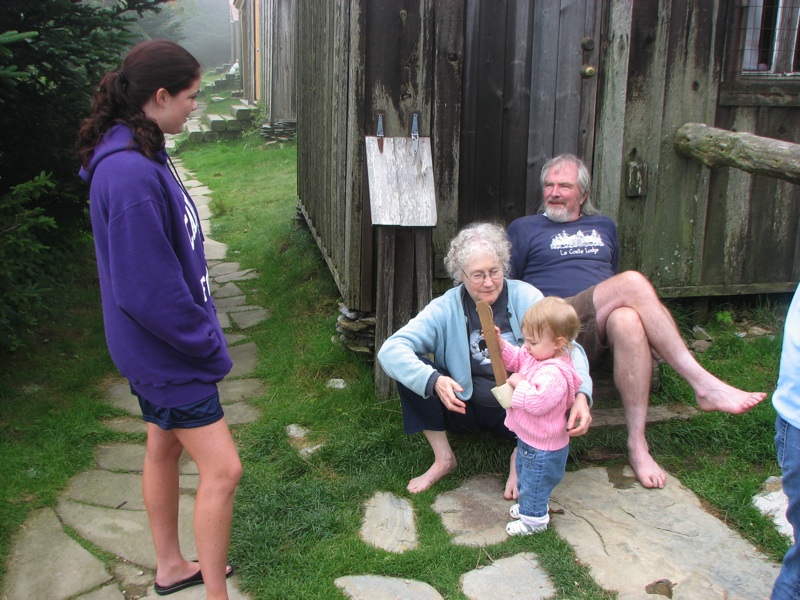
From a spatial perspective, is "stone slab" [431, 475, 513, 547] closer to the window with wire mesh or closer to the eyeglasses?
the eyeglasses

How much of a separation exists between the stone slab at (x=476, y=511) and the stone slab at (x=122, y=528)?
0.99 m

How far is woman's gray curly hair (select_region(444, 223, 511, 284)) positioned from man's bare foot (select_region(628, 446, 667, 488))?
3.20ft

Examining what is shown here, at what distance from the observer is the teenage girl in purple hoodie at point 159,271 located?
2.09m

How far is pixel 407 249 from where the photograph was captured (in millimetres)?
3891

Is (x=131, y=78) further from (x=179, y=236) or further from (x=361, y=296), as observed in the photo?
(x=361, y=296)

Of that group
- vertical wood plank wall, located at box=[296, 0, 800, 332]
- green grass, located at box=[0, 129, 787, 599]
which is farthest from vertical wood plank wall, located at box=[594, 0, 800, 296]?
green grass, located at box=[0, 129, 787, 599]

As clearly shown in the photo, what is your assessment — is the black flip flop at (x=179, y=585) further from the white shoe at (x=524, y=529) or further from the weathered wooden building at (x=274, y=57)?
the weathered wooden building at (x=274, y=57)

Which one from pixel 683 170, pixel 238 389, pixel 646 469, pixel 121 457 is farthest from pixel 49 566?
pixel 683 170

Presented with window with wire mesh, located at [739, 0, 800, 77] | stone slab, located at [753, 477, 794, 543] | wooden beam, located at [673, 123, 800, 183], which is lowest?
stone slab, located at [753, 477, 794, 543]

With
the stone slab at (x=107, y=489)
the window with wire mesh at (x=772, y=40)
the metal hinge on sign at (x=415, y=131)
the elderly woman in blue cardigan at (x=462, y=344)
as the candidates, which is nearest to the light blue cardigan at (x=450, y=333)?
the elderly woman in blue cardigan at (x=462, y=344)

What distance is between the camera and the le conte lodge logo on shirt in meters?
3.83

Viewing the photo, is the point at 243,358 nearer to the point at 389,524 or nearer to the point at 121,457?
the point at 121,457

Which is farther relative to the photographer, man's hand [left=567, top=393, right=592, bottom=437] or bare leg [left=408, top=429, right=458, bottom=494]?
bare leg [left=408, top=429, right=458, bottom=494]

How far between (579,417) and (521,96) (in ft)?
7.17
